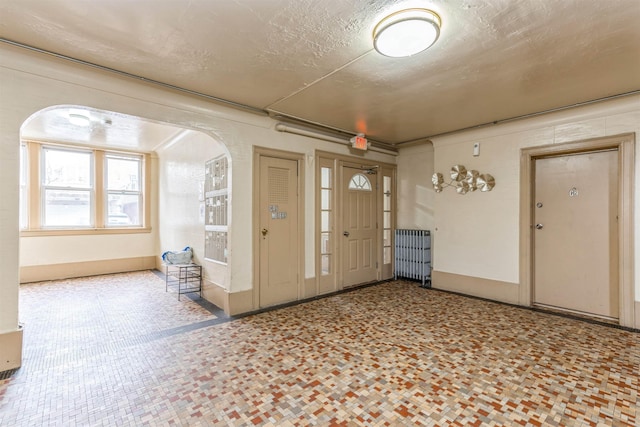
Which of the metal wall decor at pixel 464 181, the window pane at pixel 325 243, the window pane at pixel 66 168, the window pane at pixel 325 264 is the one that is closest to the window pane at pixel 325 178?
the window pane at pixel 325 243

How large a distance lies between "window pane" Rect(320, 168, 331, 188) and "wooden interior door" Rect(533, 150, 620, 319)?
291cm

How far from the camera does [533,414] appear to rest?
1898mm

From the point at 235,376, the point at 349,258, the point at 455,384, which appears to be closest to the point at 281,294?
the point at 349,258

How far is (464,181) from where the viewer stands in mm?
4664

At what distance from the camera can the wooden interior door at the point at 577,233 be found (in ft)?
11.8

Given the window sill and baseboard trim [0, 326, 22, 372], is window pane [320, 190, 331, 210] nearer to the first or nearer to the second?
baseboard trim [0, 326, 22, 372]

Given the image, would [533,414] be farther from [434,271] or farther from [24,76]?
[24,76]

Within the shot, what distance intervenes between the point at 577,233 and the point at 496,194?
3.40 feet

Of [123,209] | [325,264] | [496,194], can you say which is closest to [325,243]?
[325,264]

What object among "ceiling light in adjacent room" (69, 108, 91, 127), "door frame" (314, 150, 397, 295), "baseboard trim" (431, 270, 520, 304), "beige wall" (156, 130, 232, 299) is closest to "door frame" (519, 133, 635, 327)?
"baseboard trim" (431, 270, 520, 304)

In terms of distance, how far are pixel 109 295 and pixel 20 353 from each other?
2.34 m

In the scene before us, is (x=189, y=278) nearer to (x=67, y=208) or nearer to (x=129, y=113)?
(x=129, y=113)

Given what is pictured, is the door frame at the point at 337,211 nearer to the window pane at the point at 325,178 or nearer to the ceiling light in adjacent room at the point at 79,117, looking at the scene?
the window pane at the point at 325,178

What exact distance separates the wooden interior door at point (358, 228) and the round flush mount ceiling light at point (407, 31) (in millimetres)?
2902
